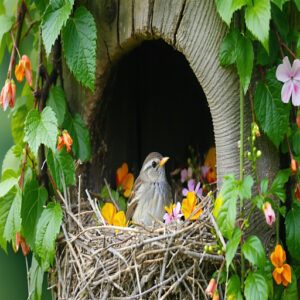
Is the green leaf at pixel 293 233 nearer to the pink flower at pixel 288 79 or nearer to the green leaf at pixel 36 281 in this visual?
the pink flower at pixel 288 79

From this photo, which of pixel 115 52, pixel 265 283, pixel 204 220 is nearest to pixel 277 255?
pixel 265 283

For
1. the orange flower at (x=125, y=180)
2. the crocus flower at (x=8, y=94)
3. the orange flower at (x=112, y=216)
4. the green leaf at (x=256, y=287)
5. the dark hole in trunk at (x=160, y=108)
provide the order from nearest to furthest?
the green leaf at (x=256, y=287), the crocus flower at (x=8, y=94), the orange flower at (x=112, y=216), the orange flower at (x=125, y=180), the dark hole in trunk at (x=160, y=108)

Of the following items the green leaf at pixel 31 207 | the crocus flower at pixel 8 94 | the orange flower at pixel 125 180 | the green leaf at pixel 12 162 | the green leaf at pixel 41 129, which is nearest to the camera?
the green leaf at pixel 41 129

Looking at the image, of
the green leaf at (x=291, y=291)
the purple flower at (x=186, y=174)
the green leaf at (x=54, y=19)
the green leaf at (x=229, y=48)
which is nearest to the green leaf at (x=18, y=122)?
the green leaf at (x=54, y=19)

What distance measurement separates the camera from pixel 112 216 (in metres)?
3.41

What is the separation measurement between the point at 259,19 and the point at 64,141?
78 centimetres

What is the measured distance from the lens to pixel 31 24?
3.45 meters

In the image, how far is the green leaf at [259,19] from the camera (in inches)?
106

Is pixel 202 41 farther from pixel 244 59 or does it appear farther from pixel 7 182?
pixel 7 182

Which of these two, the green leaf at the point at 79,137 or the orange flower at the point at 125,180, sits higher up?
the green leaf at the point at 79,137

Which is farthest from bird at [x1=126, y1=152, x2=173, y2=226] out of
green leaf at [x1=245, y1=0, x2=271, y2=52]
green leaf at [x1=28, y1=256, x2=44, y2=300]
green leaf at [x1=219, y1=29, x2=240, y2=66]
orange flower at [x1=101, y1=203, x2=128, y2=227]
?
green leaf at [x1=245, y1=0, x2=271, y2=52]

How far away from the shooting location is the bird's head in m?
3.60

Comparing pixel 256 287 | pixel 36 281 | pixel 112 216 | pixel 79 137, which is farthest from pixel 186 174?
pixel 256 287

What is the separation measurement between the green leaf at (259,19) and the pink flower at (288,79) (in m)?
0.17
